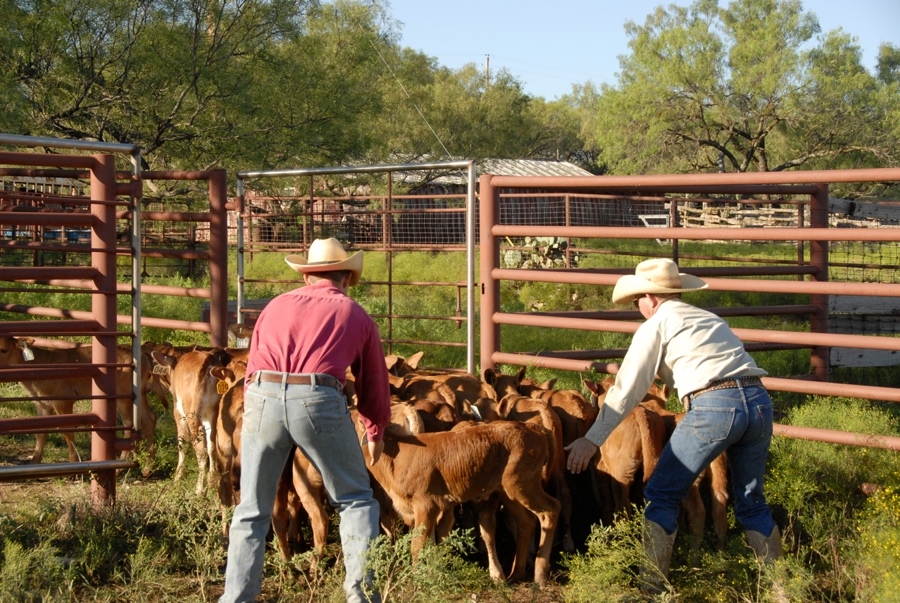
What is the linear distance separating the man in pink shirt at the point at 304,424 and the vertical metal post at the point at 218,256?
3.90 m

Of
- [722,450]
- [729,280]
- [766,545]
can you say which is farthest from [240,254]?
[766,545]

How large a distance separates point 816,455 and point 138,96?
1611cm

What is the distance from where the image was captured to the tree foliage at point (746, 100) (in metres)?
42.1

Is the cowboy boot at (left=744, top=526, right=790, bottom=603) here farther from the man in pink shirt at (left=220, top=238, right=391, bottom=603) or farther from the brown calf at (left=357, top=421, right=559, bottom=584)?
the man in pink shirt at (left=220, top=238, right=391, bottom=603)

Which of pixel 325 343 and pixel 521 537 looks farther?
pixel 521 537

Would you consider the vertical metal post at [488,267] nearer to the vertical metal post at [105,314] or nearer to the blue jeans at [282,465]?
the vertical metal post at [105,314]

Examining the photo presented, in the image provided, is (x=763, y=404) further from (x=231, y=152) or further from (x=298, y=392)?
(x=231, y=152)

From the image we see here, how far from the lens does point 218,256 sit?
29.7 feet

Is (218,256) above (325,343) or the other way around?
above

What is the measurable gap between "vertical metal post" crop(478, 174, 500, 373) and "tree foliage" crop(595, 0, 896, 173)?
35219 mm

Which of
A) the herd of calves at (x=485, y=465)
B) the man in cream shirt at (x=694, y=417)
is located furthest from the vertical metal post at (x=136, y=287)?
the man in cream shirt at (x=694, y=417)

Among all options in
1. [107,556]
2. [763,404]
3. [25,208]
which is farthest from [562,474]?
[25,208]

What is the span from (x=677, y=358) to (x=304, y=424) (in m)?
2.01

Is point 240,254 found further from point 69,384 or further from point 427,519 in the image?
point 427,519
